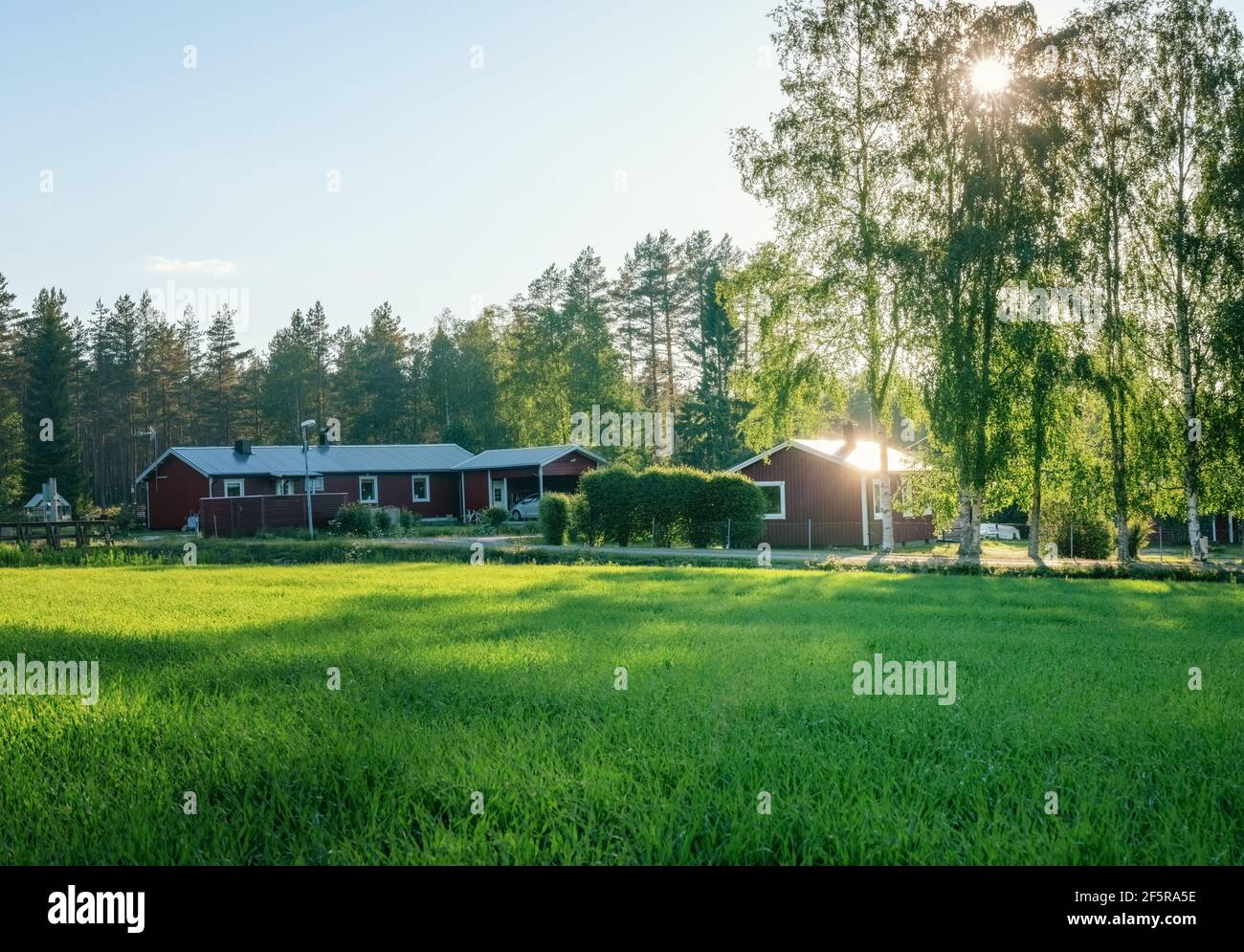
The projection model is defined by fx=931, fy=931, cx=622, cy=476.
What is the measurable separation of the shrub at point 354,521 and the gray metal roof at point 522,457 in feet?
33.5

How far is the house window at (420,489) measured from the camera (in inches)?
2077

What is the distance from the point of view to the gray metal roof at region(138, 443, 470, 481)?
47.0 m

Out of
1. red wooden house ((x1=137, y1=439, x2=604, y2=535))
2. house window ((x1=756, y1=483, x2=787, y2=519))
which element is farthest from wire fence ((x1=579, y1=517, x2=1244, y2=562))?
red wooden house ((x1=137, y1=439, x2=604, y2=535))

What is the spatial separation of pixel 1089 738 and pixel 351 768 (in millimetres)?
4068

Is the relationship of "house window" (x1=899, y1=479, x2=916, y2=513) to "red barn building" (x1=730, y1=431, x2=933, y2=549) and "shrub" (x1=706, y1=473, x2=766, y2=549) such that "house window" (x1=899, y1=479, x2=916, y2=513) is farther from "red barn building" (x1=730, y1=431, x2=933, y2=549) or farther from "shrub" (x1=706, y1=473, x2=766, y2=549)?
"shrub" (x1=706, y1=473, x2=766, y2=549)

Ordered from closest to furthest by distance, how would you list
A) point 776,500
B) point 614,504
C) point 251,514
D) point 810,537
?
point 810,537 < point 614,504 < point 776,500 < point 251,514

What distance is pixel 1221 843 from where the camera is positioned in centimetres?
379

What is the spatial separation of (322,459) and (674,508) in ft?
85.5

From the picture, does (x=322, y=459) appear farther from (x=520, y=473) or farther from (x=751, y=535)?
(x=751, y=535)

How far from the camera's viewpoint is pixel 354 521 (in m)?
39.8

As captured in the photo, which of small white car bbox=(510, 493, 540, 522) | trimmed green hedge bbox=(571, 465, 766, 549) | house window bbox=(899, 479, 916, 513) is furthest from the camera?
small white car bbox=(510, 493, 540, 522)

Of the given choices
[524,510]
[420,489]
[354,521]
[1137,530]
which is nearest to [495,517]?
[524,510]

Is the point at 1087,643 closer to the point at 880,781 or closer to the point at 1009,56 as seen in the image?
the point at 880,781

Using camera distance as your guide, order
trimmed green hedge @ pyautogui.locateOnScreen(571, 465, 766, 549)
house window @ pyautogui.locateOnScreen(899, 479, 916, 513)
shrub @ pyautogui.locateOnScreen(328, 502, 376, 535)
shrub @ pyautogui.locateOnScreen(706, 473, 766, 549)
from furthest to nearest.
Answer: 1. shrub @ pyautogui.locateOnScreen(328, 502, 376, 535)
2. trimmed green hedge @ pyautogui.locateOnScreen(571, 465, 766, 549)
3. shrub @ pyautogui.locateOnScreen(706, 473, 766, 549)
4. house window @ pyautogui.locateOnScreen(899, 479, 916, 513)
